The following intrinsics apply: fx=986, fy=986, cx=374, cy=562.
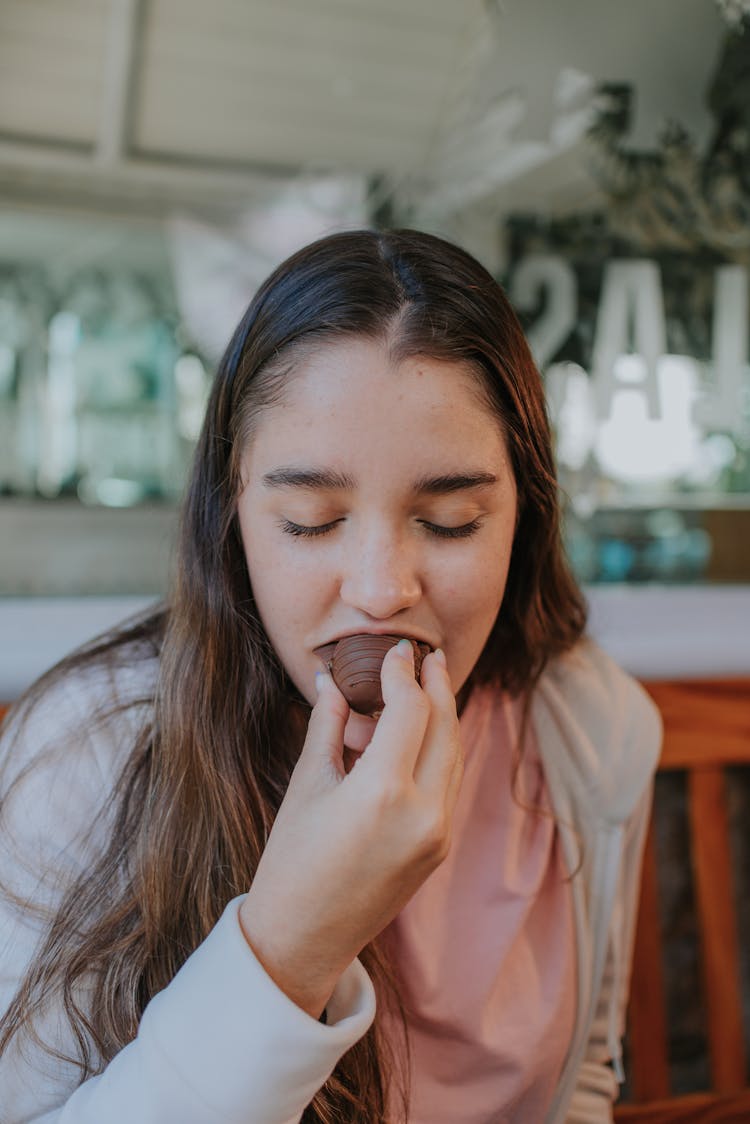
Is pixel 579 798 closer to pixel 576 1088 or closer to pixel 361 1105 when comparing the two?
pixel 576 1088

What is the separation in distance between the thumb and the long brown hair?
178mm

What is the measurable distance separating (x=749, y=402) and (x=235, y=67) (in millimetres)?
1600

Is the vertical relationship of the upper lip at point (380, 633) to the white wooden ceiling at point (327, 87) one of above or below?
below

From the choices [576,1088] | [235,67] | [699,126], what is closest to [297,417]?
[576,1088]

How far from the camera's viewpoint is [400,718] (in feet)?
2.30

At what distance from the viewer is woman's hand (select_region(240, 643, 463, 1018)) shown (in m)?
0.66

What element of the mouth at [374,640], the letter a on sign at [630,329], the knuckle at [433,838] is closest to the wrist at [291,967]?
the knuckle at [433,838]

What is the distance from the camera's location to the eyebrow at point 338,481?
0.80 metres

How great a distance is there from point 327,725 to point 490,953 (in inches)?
16.7

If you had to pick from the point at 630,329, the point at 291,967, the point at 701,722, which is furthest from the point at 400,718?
the point at 630,329

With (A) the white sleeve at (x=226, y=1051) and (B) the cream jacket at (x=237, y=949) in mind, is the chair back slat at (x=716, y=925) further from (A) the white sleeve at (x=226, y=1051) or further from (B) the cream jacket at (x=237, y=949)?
(A) the white sleeve at (x=226, y=1051)

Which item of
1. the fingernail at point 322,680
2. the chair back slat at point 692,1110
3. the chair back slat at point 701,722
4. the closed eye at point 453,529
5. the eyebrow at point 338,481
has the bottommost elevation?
the chair back slat at point 692,1110

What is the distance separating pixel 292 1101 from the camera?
2.22 feet

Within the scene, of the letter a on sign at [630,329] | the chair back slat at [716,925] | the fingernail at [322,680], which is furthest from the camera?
the letter a on sign at [630,329]
